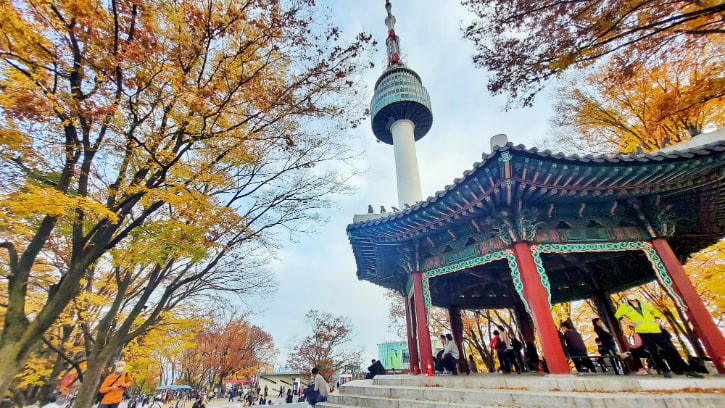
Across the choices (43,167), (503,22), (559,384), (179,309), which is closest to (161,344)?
(179,309)

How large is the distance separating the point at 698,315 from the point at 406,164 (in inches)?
624

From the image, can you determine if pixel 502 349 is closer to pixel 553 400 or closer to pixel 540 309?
pixel 540 309

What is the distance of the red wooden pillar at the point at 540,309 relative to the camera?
17.4 ft

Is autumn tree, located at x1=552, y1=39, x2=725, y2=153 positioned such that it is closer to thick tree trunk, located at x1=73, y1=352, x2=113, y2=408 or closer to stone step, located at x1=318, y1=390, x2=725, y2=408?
stone step, located at x1=318, y1=390, x2=725, y2=408

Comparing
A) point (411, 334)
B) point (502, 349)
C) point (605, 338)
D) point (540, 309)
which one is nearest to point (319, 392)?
point (411, 334)

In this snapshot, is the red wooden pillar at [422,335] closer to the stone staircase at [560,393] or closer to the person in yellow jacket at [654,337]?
the stone staircase at [560,393]

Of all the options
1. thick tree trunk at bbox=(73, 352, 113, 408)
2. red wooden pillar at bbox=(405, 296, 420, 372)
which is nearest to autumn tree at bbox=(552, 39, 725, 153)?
red wooden pillar at bbox=(405, 296, 420, 372)

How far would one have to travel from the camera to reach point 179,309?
47.9ft

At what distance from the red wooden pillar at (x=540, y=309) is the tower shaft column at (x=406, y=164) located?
12390 mm

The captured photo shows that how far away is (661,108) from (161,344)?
21.5 metres

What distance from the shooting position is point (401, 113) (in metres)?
23.3

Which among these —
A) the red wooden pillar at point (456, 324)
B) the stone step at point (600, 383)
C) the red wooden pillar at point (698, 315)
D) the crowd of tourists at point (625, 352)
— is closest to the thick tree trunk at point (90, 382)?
the crowd of tourists at point (625, 352)

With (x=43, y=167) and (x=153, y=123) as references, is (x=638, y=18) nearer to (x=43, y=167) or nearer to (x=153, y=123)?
(x=153, y=123)

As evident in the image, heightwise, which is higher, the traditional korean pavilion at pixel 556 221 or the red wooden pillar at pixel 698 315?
the traditional korean pavilion at pixel 556 221
